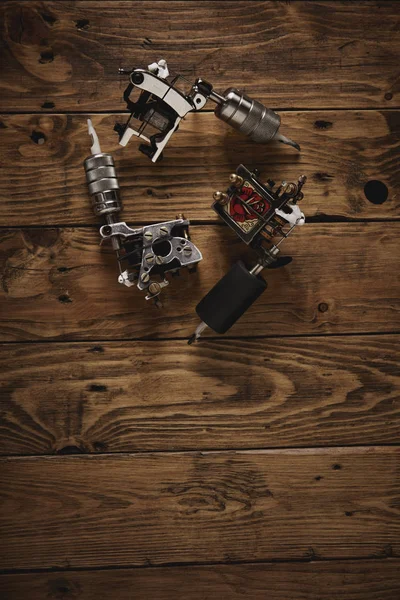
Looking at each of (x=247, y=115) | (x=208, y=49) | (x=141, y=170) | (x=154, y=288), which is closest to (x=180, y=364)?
(x=154, y=288)

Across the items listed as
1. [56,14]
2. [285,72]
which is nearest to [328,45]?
[285,72]

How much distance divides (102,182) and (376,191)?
579 mm

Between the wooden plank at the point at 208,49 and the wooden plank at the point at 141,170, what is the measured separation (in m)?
0.06

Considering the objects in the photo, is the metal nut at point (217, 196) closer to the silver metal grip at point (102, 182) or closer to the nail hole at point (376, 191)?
the silver metal grip at point (102, 182)

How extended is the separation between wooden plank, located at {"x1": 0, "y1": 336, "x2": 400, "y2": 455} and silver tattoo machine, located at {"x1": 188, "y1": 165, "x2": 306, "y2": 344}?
0.36 ft

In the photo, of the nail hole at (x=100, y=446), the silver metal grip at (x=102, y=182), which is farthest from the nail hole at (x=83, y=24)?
the nail hole at (x=100, y=446)

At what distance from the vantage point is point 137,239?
1229mm

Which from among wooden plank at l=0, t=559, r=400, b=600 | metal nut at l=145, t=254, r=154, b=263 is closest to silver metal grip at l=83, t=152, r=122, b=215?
metal nut at l=145, t=254, r=154, b=263

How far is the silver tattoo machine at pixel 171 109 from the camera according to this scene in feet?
3.88

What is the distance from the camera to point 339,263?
133 centimetres

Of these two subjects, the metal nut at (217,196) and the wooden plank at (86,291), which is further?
the wooden plank at (86,291)

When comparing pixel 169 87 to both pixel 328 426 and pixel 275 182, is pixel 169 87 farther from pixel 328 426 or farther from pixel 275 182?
pixel 328 426

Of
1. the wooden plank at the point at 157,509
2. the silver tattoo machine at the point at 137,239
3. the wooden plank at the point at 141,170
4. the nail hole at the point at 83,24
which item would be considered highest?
the nail hole at the point at 83,24

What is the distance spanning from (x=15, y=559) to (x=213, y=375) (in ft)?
1.85
